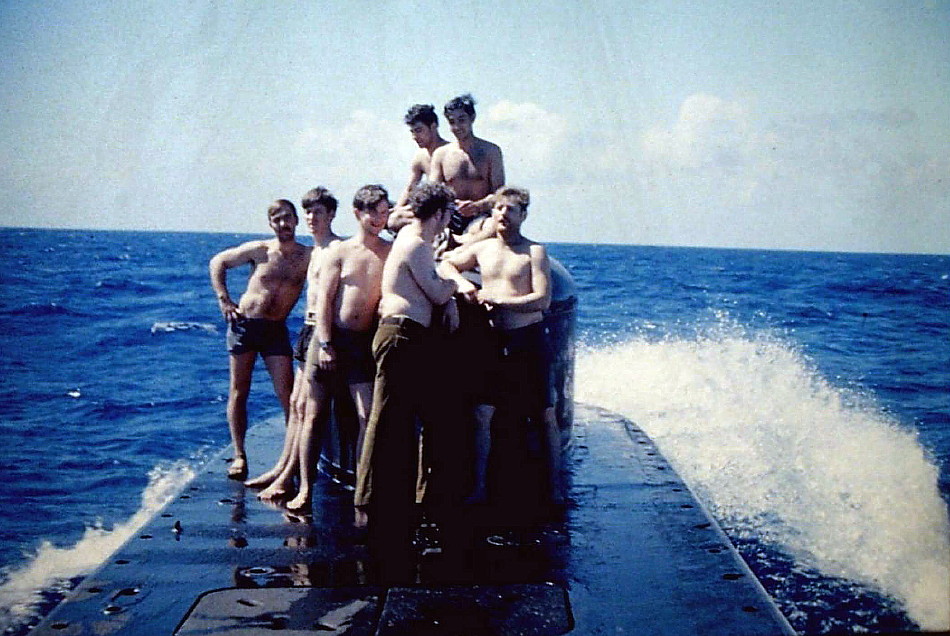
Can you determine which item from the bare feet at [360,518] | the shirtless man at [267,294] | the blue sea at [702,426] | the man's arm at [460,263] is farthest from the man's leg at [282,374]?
the blue sea at [702,426]

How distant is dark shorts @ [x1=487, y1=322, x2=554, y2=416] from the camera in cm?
599

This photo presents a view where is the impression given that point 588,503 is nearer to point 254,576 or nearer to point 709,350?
point 254,576

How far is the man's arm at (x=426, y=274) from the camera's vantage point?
5.25 metres

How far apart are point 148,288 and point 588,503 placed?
3877cm

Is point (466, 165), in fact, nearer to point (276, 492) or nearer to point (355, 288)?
point (355, 288)

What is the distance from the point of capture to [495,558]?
16.4 feet

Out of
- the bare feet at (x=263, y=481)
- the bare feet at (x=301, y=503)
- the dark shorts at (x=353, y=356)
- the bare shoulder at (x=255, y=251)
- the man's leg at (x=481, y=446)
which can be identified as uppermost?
the bare shoulder at (x=255, y=251)

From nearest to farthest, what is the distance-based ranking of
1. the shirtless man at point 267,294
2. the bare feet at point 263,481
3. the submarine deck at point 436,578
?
the submarine deck at point 436,578
the shirtless man at point 267,294
the bare feet at point 263,481

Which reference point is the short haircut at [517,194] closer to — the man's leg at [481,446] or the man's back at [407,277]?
the man's back at [407,277]

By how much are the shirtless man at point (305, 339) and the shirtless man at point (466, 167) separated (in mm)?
1083

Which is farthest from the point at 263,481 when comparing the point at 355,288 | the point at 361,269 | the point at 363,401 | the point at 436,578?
the point at 436,578

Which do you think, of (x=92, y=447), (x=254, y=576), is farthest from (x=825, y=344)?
(x=254, y=576)

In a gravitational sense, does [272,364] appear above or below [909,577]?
above

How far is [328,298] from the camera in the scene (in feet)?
18.5
